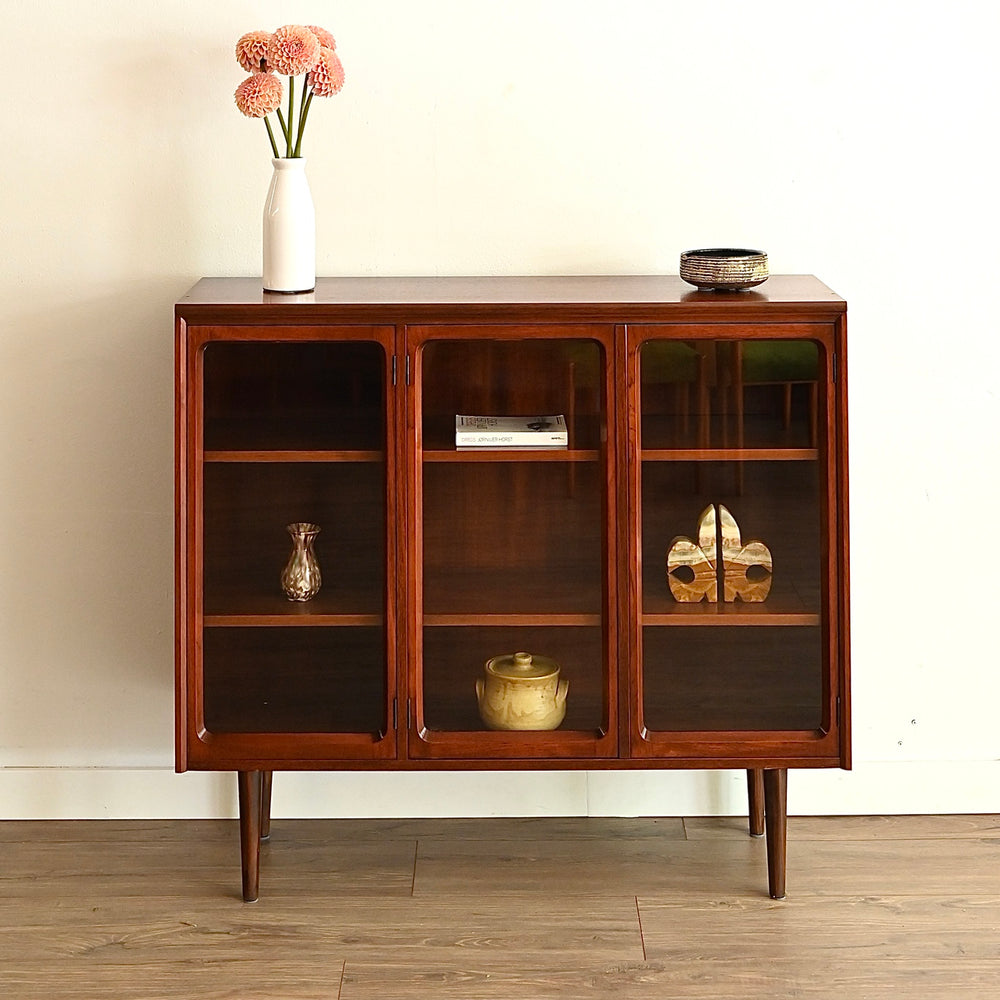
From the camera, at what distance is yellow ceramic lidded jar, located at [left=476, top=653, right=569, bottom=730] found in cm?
213

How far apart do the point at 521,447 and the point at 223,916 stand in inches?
35.3

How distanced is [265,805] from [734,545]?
98cm

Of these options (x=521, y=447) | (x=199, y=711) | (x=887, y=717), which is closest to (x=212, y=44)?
(x=521, y=447)

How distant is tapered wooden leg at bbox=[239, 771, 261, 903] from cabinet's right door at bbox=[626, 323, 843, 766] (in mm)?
623

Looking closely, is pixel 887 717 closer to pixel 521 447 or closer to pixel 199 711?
pixel 521 447

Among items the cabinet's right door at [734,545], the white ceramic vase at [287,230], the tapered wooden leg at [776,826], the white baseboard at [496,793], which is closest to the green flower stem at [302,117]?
the white ceramic vase at [287,230]

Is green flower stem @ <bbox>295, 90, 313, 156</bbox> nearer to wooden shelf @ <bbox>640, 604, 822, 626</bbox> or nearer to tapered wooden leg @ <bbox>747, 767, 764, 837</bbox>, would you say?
wooden shelf @ <bbox>640, 604, 822, 626</bbox>

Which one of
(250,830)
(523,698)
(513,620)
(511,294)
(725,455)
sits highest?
(511,294)

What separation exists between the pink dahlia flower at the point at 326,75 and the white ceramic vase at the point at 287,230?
0.12m

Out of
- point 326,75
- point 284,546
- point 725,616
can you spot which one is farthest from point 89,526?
point 725,616

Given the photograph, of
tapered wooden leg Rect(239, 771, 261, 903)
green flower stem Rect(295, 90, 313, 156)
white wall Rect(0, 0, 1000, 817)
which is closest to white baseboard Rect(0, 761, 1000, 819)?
white wall Rect(0, 0, 1000, 817)

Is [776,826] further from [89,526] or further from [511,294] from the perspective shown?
[89,526]

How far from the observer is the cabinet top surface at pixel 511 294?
6.62 feet

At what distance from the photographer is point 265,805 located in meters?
2.41
